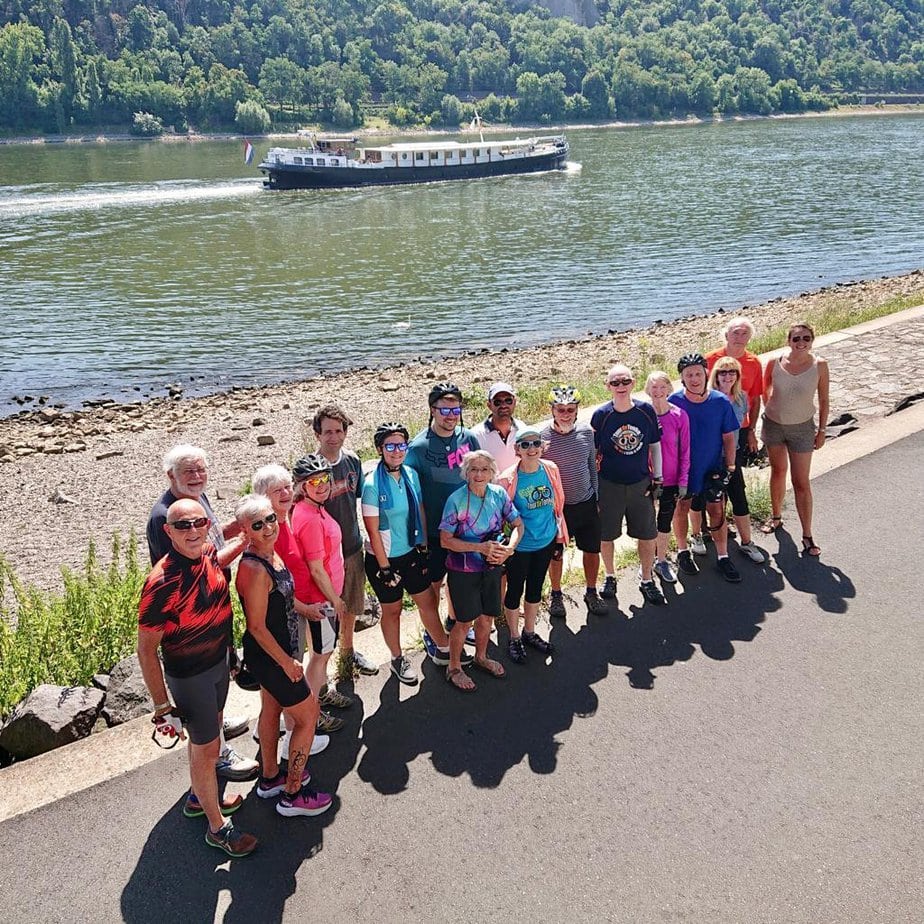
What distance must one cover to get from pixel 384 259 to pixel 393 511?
104 ft

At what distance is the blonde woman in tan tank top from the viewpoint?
728 cm

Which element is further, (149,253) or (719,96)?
(719,96)

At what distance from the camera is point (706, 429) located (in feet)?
22.3

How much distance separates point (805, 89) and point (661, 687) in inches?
6805

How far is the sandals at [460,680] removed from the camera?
5.58 m

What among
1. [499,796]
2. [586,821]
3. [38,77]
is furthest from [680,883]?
[38,77]

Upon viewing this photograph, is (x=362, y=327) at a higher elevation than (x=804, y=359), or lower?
lower

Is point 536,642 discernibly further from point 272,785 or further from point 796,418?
point 796,418

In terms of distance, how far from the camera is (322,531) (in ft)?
16.0

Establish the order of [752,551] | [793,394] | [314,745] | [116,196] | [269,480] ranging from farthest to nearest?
1. [116,196]
2. [793,394]
3. [752,551]
4. [314,745]
5. [269,480]

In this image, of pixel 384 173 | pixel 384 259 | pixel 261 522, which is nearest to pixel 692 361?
pixel 261 522

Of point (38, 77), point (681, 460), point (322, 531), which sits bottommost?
point (681, 460)

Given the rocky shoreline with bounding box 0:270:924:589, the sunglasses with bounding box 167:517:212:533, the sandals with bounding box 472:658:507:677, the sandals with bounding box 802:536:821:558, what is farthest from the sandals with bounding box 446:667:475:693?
the rocky shoreline with bounding box 0:270:924:589

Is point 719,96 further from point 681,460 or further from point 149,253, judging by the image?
point 681,460
